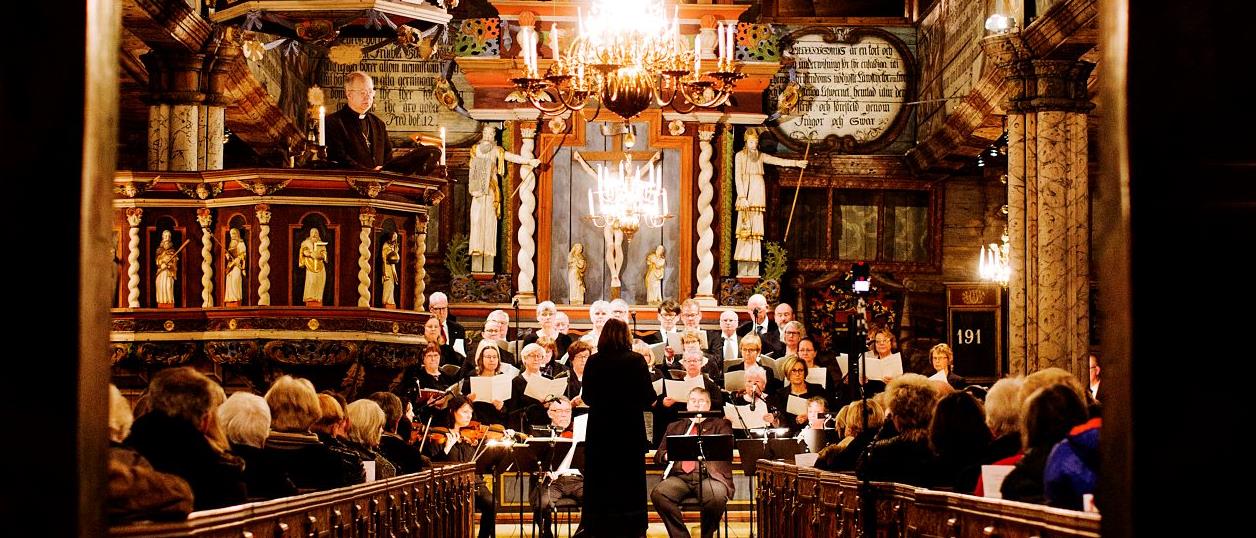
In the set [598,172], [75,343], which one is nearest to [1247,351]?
[75,343]

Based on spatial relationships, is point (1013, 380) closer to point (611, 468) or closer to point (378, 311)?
point (611, 468)

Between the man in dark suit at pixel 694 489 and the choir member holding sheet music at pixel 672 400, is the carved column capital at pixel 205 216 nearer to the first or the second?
the man in dark suit at pixel 694 489

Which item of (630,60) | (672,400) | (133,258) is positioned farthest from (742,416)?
(133,258)

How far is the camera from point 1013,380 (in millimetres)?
5090

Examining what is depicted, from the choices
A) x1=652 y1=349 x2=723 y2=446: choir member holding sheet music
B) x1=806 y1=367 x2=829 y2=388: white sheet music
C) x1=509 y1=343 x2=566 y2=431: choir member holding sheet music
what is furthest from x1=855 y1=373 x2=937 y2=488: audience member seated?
x1=806 y1=367 x2=829 y2=388: white sheet music

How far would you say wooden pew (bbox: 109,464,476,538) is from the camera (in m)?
3.55

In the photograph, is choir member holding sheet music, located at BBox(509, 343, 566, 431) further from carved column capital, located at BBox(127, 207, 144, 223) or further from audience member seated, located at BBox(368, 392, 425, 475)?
carved column capital, located at BBox(127, 207, 144, 223)

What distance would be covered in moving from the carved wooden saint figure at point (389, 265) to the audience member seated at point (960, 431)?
3480 mm

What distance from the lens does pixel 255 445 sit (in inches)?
189

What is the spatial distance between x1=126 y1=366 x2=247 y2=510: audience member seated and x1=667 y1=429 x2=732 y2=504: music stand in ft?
13.8

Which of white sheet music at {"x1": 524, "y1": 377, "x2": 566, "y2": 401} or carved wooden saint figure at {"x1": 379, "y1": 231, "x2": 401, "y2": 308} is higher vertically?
carved wooden saint figure at {"x1": 379, "y1": 231, "x2": 401, "y2": 308}

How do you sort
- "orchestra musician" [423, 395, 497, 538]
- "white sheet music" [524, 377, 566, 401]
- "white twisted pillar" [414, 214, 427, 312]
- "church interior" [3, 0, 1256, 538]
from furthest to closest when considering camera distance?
"white sheet music" [524, 377, 566, 401] < "orchestra musician" [423, 395, 497, 538] < "white twisted pillar" [414, 214, 427, 312] < "church interior" [3, 0, 1256, 538]

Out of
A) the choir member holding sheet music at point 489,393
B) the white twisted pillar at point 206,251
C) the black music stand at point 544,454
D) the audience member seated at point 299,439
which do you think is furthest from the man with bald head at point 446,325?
the audience member seated at point 299,439

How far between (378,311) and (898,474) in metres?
3.16
